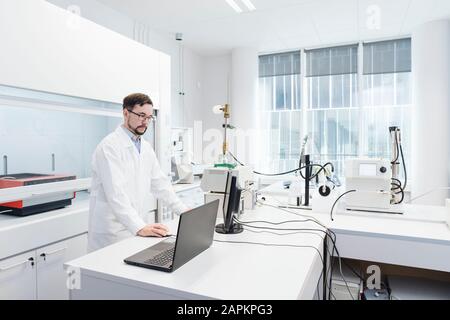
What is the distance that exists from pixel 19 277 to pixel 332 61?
166 inches

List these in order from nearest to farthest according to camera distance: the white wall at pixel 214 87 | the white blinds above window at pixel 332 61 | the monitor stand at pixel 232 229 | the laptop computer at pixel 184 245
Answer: the laptop computer at pixel 184 245
the monitor stand at pixel 232 229
the white blinds above window at pixel 332 61
the white wall at pixel 214 87

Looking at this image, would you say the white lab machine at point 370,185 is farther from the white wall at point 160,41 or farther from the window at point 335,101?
the white wall at point 160,41

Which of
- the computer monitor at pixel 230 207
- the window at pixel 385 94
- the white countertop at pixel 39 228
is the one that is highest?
the window at pixel 385 94

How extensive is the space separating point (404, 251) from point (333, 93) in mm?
3231

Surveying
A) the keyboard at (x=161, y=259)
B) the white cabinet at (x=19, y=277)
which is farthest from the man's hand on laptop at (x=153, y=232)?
the white cabinet at (x=19, y=277)

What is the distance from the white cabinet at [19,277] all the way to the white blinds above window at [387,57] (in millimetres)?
4228

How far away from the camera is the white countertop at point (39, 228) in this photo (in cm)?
161

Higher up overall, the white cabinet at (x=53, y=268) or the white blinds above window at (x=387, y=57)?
the white blinds above window at (x=387, y=57)

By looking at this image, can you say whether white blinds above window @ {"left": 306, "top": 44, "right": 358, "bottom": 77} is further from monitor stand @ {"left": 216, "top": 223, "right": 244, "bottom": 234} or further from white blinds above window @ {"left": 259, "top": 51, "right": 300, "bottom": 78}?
monitor stand @ {"left": 216, "top": 223, "right": 244, "bottom": 234}

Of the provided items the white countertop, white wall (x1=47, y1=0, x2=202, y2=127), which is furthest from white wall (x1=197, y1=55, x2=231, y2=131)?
A: the white countertop

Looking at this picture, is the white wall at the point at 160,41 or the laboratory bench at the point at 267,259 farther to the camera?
the white wall at the point at 160,41

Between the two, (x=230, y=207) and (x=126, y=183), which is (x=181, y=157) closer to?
(x=126, y=183)

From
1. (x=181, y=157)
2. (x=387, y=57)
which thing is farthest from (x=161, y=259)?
(x=387, y=57)

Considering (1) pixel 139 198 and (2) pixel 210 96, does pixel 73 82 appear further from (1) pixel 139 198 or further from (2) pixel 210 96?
(2) pixel 210 96
